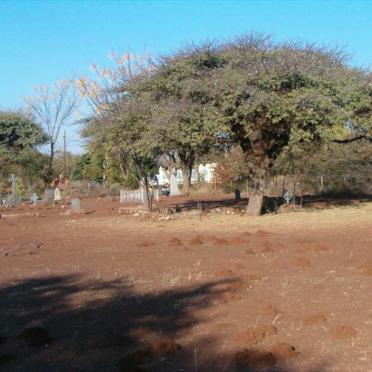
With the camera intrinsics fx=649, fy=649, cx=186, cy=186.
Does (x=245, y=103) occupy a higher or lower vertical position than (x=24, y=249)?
higher

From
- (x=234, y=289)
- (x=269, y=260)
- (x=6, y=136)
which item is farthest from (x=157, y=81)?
(x=6, y=136)

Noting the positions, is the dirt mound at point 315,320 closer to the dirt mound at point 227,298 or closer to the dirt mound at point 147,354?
the dirt mound at point 227,298

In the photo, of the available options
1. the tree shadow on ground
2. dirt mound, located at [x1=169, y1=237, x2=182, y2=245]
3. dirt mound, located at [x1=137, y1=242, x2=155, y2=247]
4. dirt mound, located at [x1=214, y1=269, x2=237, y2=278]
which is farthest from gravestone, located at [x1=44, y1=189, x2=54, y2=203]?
the tree shadow on ground

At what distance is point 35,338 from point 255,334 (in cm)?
225

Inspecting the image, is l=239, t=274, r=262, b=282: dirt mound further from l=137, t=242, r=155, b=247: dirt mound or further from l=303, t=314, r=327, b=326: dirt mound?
l=137, t=242, r=155, b=247: dirt mound

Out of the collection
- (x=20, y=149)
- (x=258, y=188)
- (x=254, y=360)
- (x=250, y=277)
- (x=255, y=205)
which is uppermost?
(x=20, y=149)

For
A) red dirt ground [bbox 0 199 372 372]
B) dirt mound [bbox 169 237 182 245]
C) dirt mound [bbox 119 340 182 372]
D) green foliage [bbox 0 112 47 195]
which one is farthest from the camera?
green foliage [bbox 0 112 47 195]

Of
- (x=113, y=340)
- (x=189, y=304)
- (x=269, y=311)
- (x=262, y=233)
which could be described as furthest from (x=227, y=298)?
(x=262, y=233)

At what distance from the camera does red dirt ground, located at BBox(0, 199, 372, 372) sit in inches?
235

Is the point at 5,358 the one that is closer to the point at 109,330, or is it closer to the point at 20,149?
the point at 109,330

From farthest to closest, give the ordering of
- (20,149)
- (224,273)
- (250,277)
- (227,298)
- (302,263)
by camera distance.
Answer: (20,149) → (302,263) → (224,273) → (250,277) → (227,298)

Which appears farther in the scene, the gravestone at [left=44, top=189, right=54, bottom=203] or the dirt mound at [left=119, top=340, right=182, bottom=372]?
the gravestone at [left=44, top=189, right=54, bottom=203]

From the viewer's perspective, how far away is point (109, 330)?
7.02 meters

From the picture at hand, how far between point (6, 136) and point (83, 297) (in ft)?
129
